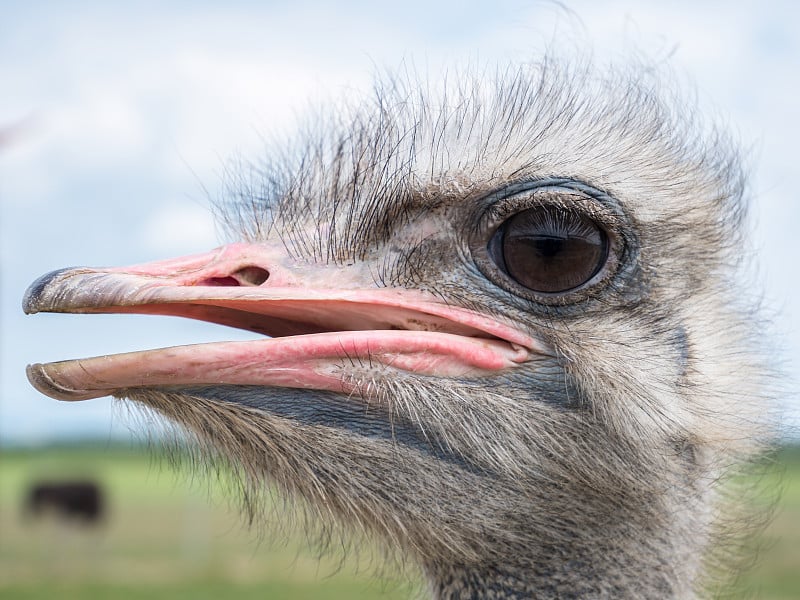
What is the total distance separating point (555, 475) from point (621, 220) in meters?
0.50

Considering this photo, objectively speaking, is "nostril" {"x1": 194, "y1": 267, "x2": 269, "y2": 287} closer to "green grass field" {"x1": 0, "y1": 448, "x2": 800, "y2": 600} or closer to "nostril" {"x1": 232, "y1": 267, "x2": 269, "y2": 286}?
"nostril" {"x1": 232, "y1": 267, "x2": 269, "y2": 286}

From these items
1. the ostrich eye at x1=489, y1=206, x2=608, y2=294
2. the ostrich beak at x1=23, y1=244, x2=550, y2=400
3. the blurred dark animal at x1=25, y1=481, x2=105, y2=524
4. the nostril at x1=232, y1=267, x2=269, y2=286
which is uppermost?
the ostrich eye at x1=489, y1=206, x2=608, y2=294

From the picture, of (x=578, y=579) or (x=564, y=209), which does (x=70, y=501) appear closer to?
(x=578, y=579)

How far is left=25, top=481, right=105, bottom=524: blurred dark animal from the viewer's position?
1908 centimetres

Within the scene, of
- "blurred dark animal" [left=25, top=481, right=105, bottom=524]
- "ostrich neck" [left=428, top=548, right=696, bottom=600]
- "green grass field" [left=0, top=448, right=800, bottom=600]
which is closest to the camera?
"ostrich neck" [left=428, top=548, right=696, bottom=600]

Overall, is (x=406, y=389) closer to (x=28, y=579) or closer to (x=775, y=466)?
(x=775, y=466)

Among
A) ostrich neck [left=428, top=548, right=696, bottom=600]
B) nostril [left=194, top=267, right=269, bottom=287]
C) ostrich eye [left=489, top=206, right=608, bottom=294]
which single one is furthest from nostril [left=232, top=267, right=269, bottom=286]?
ostrich neck [left=428, top=548, right=696, bottom=600]

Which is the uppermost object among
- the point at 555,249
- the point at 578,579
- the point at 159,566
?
the point at 555,249

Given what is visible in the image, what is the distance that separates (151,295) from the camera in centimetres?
173

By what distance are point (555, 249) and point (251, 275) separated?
58 cm

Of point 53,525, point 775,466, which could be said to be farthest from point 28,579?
point 775,466

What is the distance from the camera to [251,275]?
195 centimetres

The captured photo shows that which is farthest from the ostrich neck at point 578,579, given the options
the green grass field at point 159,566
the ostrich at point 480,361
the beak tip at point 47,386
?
the green grass field at point 159,566

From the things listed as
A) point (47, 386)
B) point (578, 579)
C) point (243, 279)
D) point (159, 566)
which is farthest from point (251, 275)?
point (159, 566)
